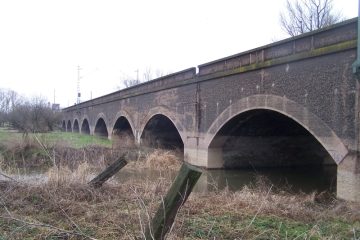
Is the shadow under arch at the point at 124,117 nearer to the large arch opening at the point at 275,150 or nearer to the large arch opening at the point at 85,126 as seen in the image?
the large arch opening at the point at 275,150

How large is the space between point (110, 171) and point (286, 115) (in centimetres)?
564

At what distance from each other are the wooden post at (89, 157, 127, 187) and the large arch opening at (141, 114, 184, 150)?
38.7 ft

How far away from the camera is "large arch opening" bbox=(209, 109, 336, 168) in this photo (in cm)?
1165

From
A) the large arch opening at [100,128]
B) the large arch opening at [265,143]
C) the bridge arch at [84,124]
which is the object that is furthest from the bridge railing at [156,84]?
the bridge arch at [84,124]

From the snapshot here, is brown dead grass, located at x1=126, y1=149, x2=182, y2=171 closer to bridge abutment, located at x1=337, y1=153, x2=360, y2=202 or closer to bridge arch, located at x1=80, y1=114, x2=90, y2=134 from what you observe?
bridge abutment, located at x1=337, y1=153, x2=360, y2=202

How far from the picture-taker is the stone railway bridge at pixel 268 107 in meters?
7.13

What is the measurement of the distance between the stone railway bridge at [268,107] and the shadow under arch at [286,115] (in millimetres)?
23

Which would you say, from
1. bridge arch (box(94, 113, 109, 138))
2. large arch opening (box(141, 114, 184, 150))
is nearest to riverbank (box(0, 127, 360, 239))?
large arch opening (box(141, 114, 184, 150))

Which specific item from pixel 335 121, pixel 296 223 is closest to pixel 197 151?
pixel 335 121

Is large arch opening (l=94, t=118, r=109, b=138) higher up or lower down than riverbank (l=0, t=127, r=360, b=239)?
higher up

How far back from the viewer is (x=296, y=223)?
4168 millimetres

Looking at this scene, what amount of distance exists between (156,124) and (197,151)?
17.7 ft

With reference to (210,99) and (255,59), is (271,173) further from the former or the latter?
(255,59)

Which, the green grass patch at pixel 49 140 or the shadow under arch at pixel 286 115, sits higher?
the shadow under arch at pixel 286 115
